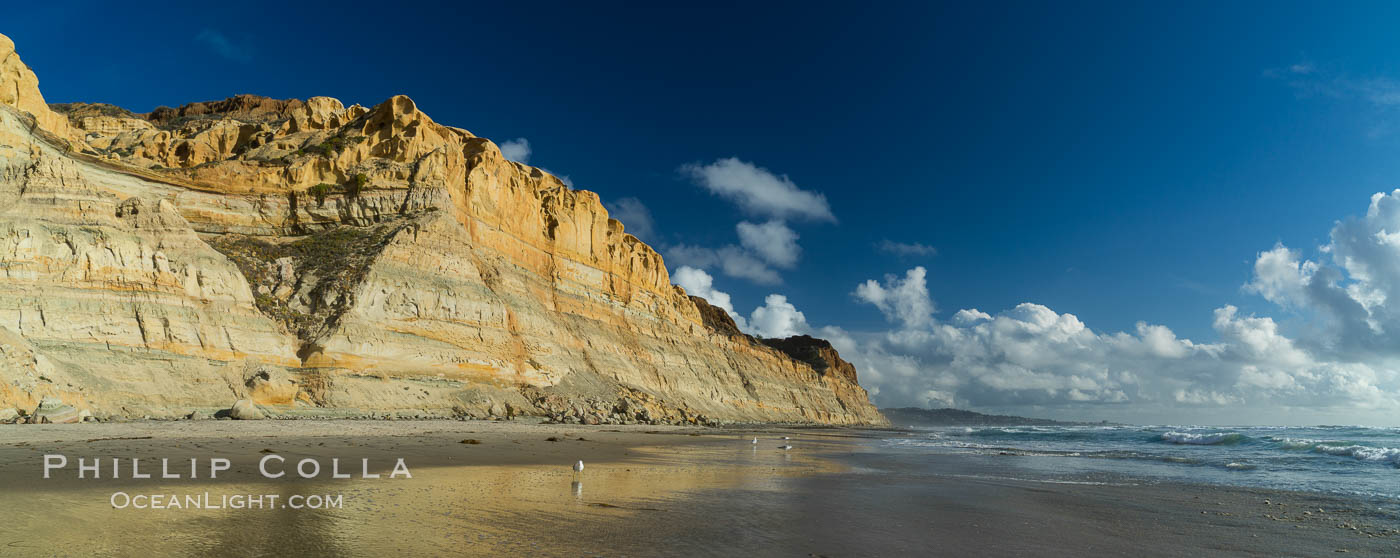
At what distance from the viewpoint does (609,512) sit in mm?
6926

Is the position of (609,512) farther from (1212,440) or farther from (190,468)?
(1212,440)

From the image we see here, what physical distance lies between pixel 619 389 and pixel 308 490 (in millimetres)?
32987

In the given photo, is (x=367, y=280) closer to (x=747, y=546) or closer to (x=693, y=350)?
(x=747, y=546)

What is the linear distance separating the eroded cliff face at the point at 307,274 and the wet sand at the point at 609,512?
24.4 feet

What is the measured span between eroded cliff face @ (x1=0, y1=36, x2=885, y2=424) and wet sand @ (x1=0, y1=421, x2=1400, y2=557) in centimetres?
744

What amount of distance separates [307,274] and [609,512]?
26.4m

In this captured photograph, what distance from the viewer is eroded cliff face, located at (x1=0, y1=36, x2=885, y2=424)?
19.5 m

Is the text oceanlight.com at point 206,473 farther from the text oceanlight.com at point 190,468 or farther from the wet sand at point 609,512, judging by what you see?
the wet sand at point 609,512

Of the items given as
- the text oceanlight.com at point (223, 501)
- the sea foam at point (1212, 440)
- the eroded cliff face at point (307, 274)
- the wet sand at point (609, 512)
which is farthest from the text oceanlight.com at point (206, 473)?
the sea foam at point (1212, 440)

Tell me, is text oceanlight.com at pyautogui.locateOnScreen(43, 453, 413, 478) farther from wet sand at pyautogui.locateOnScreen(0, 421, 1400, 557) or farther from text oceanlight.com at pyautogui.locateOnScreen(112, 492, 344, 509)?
text oceanlight.com at pyautogui.locateOnScreen(112, 492, 344, 509)

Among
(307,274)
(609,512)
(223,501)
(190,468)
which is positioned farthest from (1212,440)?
(307,274)

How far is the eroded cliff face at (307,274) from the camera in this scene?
64.0 ft

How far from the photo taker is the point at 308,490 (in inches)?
292

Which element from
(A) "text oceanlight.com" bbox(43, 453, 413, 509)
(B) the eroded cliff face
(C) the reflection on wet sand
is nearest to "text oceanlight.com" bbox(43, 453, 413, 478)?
(A) "text oceanlight.com" bbox(43, 453, 413, 509)
